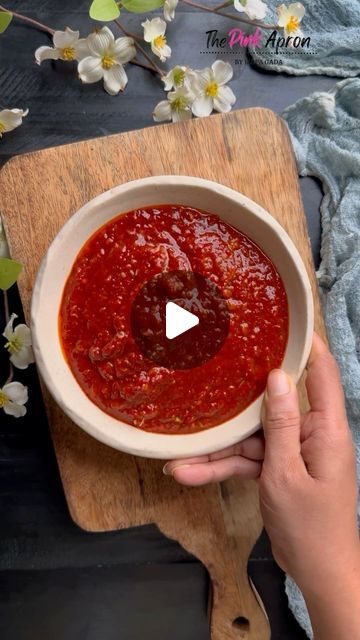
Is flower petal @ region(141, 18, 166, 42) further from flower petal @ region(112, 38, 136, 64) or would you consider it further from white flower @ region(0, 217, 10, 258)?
white flower @ region(0, 217, 10, 258)

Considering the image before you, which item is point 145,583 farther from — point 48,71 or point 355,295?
point 48,71

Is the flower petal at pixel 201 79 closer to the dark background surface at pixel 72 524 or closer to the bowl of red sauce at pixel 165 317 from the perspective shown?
the dark background surface at pixel 72 524

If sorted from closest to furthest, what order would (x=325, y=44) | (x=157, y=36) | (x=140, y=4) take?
(x=140, y=4) < (x=157, y=36) < (x=325, y=44)

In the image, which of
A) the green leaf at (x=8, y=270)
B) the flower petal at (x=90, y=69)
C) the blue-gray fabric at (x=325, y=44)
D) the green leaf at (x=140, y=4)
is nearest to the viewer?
the green leaf at (x=8, y=270)

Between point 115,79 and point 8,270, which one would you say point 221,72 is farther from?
point 8,270

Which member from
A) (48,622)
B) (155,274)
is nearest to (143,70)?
(155,274)

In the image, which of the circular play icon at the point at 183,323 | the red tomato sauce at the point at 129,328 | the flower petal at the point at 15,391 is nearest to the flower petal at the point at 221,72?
the red tomato sauce at the point at 129,328

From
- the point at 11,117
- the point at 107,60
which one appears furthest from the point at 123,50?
the point at 11,117
